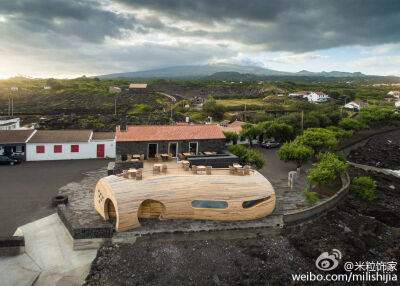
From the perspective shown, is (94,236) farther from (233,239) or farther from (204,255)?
(233,239)

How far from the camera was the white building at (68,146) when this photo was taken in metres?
32.0

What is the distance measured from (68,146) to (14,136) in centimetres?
596

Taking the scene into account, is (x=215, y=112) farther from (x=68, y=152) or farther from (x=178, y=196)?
(x=178, y=196)

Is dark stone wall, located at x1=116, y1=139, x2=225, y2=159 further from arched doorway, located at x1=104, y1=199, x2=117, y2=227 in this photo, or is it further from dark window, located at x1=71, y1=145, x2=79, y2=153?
dark window, located at x1=71, y1=145, x2=79, y2=153

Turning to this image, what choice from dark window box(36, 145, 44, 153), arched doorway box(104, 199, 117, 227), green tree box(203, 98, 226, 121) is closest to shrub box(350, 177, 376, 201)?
arched doorway box(104, 199, 117, 227)

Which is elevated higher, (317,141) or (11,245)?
(317,141)

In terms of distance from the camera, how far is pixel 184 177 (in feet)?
60.6

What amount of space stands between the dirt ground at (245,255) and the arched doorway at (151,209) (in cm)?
206

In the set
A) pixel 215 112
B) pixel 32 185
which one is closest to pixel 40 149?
pixel 32 185

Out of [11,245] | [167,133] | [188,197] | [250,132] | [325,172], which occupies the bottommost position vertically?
[11,245]

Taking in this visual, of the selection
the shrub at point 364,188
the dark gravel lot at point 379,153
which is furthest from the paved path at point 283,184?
the dark gravel lot at point 379,153

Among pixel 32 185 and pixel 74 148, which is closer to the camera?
pixel 32 185

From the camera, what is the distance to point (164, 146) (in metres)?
25.0

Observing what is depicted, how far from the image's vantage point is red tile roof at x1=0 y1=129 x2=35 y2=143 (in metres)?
31.4
